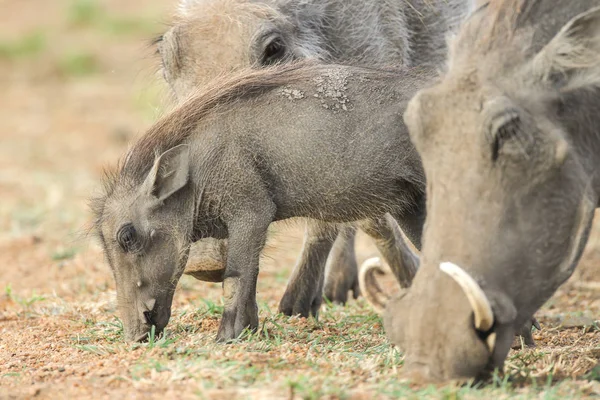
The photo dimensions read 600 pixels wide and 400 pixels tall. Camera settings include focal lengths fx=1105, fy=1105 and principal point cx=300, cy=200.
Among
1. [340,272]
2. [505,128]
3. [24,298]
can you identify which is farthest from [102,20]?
[505,128]

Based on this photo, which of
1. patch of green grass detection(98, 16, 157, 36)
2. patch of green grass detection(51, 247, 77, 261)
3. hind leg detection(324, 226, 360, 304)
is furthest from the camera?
patch of green grass detection(98, 16, 157, 36)

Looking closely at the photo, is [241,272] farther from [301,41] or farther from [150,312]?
[301,41]

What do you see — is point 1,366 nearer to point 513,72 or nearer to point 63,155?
point 513,72

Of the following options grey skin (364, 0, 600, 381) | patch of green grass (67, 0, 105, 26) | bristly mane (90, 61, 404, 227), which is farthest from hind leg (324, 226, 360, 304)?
patch of green grass (67, 0, 105, 26)

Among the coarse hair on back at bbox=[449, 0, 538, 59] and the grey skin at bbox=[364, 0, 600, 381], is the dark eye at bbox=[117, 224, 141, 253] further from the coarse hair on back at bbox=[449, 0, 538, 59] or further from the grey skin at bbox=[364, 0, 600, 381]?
the coarse hair on back at bbox=[449, 0, 538, 59]

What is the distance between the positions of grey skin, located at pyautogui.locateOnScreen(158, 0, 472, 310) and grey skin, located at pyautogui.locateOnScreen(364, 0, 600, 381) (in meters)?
1.50

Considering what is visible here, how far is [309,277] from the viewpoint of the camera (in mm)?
5527

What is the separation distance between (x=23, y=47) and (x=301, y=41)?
11.2 meters

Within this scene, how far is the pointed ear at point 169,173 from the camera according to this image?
4547 millimetres

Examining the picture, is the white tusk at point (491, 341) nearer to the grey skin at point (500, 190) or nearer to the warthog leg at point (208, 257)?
the grey skin at point (500, 190)

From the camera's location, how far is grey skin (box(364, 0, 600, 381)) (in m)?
3.43

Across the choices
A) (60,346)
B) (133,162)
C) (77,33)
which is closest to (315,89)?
(133,162)

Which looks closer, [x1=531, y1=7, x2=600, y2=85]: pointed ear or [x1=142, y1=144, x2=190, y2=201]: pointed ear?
[x1=531, y1=7, x2=600, y2=85]: pointed ear

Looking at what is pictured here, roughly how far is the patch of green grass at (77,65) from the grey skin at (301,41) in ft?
31.9
